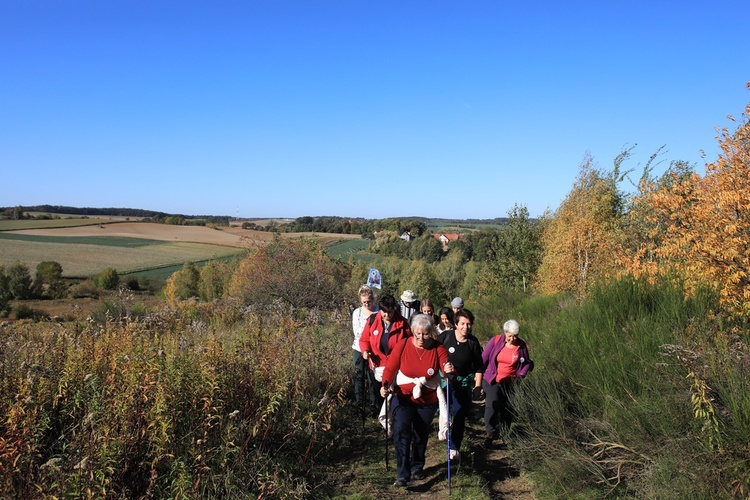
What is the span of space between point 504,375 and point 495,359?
0.24 meters

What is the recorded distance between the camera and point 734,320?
17.2ft

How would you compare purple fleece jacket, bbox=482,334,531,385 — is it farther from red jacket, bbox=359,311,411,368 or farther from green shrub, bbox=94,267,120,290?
green shrub, bbox=94,267,120,290

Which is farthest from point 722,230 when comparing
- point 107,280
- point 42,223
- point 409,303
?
point 42,223

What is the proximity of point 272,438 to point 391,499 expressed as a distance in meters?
1.34

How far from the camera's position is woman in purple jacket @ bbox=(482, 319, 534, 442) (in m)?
6.06

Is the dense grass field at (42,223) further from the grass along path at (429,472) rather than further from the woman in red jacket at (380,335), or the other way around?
the grass along path at (429,472)

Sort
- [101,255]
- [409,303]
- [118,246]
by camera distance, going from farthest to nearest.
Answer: [118,246] → [101,255] → [409,303]

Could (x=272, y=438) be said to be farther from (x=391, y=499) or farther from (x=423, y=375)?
(x=423, y=375)

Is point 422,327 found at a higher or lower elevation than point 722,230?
lower

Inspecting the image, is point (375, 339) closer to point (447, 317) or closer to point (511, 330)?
point (447, 317)

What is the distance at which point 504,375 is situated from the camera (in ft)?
20.0

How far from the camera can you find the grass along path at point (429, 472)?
472cm

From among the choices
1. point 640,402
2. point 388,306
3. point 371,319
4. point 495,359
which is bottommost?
point 495,359

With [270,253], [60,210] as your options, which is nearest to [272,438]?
[270,253]
